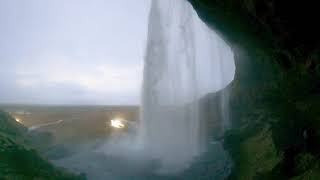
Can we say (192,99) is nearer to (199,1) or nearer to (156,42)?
(156,42)

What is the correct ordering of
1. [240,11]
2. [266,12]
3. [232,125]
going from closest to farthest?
[266,12] < [240,11] < [232,125]

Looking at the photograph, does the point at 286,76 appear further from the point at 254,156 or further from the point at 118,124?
the point at 118,124

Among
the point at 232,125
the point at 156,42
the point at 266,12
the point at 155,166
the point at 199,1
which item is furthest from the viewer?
the point at 156,42

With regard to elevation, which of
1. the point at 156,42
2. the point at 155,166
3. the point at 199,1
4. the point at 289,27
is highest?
the point at 156,42

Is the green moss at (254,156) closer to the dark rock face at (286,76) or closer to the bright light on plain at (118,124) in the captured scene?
the dark rock face at (286,76)

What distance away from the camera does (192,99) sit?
26719 millimetres

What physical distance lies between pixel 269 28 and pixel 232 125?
14.4m

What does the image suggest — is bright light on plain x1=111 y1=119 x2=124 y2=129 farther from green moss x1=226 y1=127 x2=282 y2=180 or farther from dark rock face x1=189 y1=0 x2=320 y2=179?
dark rock face x1=189 y1=0 x2=320 y2=179

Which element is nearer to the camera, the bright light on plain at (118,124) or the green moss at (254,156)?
the green moss at (254,156)

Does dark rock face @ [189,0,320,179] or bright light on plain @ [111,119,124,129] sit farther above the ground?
bright light on plain @ [111,119,124,129]

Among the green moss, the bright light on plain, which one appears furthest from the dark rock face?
the bright light on plain

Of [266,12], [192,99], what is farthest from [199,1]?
[192,99]

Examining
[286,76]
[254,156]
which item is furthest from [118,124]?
[286,76]

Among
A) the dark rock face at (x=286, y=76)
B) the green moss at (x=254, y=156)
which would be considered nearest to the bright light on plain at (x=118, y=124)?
the green moss at (x=254, y=156)
